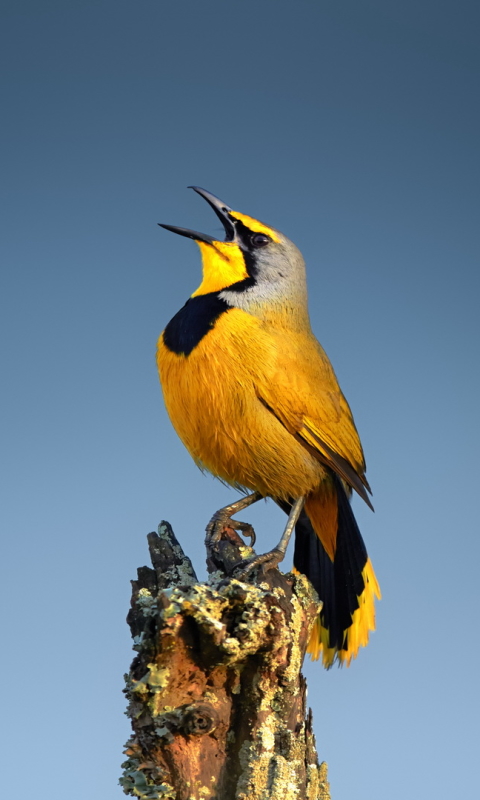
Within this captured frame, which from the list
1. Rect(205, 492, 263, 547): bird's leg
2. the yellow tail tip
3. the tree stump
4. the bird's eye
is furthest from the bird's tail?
the bird's eye

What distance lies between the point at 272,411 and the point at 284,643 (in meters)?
1.11

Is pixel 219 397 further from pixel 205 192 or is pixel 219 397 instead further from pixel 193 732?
pixel 193 732

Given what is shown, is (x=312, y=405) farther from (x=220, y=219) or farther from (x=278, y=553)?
(x=220, y=219)

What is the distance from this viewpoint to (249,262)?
13.8 ft

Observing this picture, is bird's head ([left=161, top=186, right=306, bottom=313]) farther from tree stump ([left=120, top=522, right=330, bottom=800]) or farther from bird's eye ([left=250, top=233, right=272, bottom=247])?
tree stump ([left=120, top=522, right=330, bottom=800])

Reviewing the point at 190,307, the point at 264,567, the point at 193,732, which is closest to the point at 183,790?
the point at 193,732

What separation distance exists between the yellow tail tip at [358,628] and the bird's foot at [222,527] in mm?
533

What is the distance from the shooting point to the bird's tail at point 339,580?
412cm

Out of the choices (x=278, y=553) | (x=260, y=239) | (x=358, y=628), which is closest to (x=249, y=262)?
(x=260, y=239)

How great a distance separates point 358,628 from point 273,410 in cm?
116

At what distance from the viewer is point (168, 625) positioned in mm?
2869

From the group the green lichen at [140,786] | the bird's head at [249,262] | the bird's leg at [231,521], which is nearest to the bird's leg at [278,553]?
the bird's leg at [231,521]

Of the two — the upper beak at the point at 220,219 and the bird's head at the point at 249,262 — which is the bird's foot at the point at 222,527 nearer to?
the bird's head at the point at 249,262

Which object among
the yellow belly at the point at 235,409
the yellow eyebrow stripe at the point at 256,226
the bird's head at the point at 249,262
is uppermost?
→ the yellow eyebrow stripe at the point at 256,226
